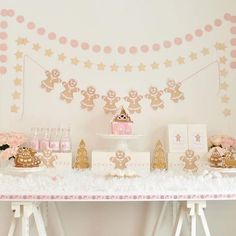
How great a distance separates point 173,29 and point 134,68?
363 mm

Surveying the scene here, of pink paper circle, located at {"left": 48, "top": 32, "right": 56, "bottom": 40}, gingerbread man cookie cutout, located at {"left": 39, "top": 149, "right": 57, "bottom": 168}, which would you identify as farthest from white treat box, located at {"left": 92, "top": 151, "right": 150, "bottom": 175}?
pink paper circle, located at {"left": 48, "top": 32, "right": 56, "bottom": 40}

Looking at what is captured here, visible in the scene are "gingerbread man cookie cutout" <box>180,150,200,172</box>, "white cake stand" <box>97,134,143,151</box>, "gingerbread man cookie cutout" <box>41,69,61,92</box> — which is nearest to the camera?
"white cake stand" <box>97,134,143,151</box>

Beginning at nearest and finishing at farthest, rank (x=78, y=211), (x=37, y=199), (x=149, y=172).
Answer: (x=37, y=199) → (x=149, y=172) → (x=78, y=211)

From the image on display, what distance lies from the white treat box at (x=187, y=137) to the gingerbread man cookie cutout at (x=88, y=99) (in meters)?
0.52

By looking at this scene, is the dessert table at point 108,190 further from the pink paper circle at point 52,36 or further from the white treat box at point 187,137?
the pink paper circle at point 52,36

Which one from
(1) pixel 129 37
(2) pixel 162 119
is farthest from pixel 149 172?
(1) pixel 129 37

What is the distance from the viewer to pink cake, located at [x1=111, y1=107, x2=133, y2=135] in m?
2.51

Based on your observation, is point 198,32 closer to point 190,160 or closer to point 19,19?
point 190,160

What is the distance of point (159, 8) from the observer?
2742mm

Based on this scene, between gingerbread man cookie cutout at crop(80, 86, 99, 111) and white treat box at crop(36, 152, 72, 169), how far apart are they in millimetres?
338

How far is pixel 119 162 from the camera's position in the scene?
2.49 meters

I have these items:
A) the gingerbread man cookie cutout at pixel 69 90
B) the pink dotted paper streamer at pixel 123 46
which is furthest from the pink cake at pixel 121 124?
the pink dotted paper streamer at pixel 123 46

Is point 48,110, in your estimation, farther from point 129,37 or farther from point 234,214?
point 234,214

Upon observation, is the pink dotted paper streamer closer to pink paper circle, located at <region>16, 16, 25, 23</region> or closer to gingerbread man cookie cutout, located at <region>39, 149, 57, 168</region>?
pink paper circle, located at <region>16, 16, 25, 23</region>
